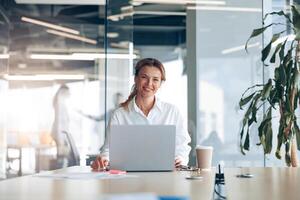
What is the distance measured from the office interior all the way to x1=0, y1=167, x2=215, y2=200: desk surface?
2.97m

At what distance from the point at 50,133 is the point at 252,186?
5.65 metres

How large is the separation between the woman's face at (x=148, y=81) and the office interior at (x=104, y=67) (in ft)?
5.84

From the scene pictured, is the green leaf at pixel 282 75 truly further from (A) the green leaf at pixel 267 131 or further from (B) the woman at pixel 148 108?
(B) the woman at pixel 148 108

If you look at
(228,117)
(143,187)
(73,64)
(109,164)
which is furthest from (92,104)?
(143,187)

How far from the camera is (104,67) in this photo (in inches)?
249

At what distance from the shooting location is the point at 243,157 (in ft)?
16.5

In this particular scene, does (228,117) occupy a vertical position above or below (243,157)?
above

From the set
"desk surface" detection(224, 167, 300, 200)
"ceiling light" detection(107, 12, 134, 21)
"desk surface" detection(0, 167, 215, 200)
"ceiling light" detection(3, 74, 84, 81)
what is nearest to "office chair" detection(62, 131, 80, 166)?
"ceiling light" detection(3, 74, 84, 81)

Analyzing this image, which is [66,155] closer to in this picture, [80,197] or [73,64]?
[73,64]

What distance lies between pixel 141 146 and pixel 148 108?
849 millimetres

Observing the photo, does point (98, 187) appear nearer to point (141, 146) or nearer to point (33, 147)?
point (141, 146)

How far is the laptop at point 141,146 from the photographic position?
224 centimetres

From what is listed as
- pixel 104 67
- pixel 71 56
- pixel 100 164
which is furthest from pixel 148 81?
pixel 71 56

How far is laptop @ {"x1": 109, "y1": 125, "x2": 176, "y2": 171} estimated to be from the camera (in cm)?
224
